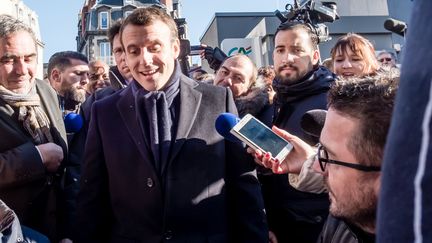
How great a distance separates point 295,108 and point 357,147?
112 cm

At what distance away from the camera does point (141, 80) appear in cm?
198

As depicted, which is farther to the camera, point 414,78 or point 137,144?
point 137,144

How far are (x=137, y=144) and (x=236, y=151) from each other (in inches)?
18.5

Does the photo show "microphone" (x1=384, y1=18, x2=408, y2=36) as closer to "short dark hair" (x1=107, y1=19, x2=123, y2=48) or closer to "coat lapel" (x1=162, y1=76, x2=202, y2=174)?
"short dark hair" (x1=107, y1=19, x2=123, y2=48)

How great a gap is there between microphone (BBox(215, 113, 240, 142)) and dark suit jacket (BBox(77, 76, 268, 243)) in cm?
9

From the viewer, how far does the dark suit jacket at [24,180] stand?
1856 mm

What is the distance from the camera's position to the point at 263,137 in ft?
5.75

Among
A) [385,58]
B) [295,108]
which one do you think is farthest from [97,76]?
[385,58]

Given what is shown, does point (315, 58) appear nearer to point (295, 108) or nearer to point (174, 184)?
point (295, 108)

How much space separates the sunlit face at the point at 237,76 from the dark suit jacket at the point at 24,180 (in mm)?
1455

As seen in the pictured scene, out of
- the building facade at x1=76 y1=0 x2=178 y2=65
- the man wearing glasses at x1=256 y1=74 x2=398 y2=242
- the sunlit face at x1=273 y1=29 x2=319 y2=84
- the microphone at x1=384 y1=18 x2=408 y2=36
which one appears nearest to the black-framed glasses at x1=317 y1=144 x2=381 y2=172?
the man wearing glasses at x1=256 y1=74 x2=398 y2=242

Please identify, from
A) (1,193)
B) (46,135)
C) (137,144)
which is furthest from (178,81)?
(1,193)

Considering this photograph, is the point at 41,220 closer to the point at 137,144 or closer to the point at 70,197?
the point at 70,197

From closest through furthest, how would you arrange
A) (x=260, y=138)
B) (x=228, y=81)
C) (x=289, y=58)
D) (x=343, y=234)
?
(x=343, y=234) → (x=260, y=138) → (x=289, y=58) → (x=228, y=81)
